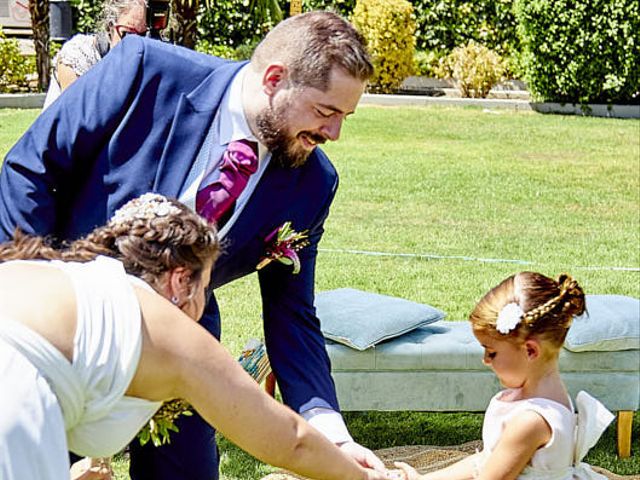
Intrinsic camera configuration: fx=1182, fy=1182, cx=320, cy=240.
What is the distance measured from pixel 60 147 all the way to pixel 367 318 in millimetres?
2299

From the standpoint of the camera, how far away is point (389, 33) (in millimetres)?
16078

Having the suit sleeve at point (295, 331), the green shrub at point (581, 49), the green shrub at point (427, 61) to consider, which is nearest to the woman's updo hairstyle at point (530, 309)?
the suit sleeve at point (295, 331)

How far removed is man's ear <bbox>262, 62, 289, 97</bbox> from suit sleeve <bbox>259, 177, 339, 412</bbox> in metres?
0.47

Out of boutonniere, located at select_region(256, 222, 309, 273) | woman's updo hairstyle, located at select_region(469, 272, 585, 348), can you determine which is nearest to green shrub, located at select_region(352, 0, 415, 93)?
woman's updo hairstyle, located at select_region(469, 272, 585, 348)

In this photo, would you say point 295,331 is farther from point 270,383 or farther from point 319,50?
point 270,383

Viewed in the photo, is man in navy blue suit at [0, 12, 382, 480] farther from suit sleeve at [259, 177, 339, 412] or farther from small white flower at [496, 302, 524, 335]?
small white flower at [496, 302, 524, 335]

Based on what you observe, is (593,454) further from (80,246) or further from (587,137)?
(587,137)

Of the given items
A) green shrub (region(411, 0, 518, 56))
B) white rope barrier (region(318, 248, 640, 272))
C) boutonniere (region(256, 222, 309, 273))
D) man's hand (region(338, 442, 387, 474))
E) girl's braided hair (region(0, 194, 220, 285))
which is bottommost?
green shrub (region(411, 0, 518, 56))

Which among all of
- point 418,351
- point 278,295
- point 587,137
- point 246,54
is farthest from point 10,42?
point 278,295

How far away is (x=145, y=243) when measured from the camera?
2.35 meters

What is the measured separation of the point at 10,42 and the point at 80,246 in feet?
46.3

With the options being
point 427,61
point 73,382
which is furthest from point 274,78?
point 427,61

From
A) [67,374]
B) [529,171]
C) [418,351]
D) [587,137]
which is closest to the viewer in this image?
[67,374]

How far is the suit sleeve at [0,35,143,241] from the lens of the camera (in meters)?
2.94
